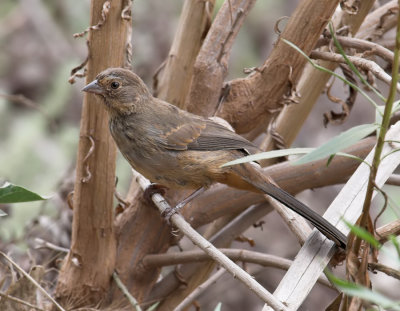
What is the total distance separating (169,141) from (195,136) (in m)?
0.13

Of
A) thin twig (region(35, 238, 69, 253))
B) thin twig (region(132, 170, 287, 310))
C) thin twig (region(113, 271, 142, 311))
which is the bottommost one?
thin twig (region(35, 238, 69, 253))

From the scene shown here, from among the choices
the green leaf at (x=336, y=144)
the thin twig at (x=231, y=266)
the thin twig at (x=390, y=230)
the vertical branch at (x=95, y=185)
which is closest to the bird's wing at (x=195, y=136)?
the vertical branch at (x=95, y=185)

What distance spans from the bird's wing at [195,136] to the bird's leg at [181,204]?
23cm

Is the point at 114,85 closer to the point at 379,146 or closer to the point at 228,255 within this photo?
the point at 228,255

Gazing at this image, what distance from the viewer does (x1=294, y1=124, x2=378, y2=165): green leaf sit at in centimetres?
141

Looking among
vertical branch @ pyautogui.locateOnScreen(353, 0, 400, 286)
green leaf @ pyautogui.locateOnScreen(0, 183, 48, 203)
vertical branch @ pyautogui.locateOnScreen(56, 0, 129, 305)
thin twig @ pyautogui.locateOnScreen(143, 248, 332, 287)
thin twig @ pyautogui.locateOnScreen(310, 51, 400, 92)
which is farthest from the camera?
thin twig @ pyautogui.locateOnScreen(143, 248, 332, 287)

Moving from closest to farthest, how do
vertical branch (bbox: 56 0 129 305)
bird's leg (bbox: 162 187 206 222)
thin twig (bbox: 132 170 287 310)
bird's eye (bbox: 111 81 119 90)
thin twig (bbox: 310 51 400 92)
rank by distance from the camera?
thin twig (bbox: 132 170 287 310) < thin twig (bbox: 310 51 400 92) < vertical branch (bbox: 56 0 129 305) < bird's leg (bbox: 162 187 206 222) < bird's eye (bbox: 111 81 119 90)

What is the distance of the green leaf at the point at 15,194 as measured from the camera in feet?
6.34

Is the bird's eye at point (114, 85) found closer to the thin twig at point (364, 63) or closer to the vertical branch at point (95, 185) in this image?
the vertical branch at point (95, 185)

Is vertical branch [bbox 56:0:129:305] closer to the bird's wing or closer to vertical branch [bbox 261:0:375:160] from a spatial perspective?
the bird's wing

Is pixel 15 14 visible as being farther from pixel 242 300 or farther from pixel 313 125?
pixel 242 300

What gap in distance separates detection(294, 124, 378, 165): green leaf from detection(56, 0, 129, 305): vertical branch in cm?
120

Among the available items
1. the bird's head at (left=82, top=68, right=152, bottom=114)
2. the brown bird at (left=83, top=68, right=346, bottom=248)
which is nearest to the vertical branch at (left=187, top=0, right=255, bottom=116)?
the brown bird at (left=83, top=68, right=346, bottom=248)

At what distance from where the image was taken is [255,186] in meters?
2.75
